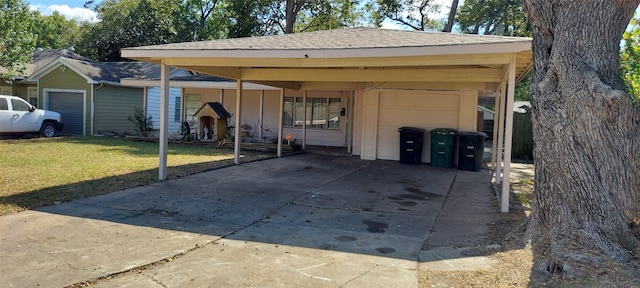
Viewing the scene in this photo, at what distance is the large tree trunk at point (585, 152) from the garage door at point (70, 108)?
65.4 ft

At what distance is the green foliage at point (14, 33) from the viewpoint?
14.8 metres

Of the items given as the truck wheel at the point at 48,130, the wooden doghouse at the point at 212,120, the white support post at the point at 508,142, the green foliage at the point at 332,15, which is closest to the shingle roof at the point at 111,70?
the truck wheel at the point at 48,130

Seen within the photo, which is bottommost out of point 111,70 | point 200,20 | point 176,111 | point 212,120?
point 212,120

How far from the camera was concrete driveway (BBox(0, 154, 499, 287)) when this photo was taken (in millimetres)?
4023

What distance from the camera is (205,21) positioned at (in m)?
31.9

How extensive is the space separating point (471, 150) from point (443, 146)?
791mm

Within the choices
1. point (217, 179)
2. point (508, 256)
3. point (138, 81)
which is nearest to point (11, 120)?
point (138, 81)

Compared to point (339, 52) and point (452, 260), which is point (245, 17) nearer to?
point (339, 52)

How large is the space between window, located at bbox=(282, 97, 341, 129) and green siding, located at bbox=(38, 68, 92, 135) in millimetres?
8974

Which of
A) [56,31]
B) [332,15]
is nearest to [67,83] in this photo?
[332,15]

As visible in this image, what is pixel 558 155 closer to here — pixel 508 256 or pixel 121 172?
pixel 508 256

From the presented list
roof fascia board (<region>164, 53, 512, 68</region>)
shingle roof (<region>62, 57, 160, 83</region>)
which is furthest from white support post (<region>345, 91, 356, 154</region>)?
shingle roof (<region>62, 57, 160, 83</region>)

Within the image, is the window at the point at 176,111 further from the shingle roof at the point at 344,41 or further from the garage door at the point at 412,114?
the shingle roof at the point at 344,41

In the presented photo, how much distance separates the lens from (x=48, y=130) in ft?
57.8
